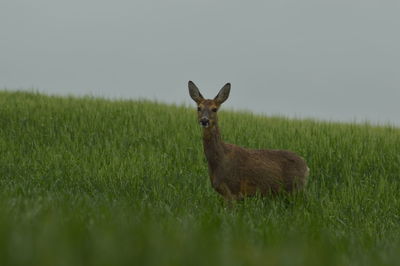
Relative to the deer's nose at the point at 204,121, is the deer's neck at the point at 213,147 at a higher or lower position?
lower

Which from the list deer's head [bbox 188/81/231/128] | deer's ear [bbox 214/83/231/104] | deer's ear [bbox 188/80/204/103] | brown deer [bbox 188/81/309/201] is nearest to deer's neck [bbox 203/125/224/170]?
brown deer [bbox 188/81/309/201]

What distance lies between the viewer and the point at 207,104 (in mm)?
8734

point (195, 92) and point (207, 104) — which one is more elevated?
point (195, 92)

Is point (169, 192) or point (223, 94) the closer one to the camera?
point (223, 94)

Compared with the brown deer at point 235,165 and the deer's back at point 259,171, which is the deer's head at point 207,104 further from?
the deer's back at point 259,171

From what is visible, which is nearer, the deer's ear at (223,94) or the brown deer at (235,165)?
the brown deer at (235,165)

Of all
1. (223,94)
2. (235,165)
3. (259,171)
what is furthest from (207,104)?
(259,171)

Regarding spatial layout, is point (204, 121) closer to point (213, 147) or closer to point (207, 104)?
point (207, 104)

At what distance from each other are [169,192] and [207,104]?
223 cm

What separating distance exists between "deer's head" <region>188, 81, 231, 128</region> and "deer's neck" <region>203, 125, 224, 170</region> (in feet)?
0.40

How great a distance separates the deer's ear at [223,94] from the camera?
9039 mm

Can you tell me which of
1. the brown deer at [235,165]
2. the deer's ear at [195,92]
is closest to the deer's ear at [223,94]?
the brown deer at [235,165]

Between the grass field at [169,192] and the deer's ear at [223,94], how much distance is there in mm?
1619

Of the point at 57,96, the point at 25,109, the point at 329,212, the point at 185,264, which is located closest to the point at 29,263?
the point at 185,264
